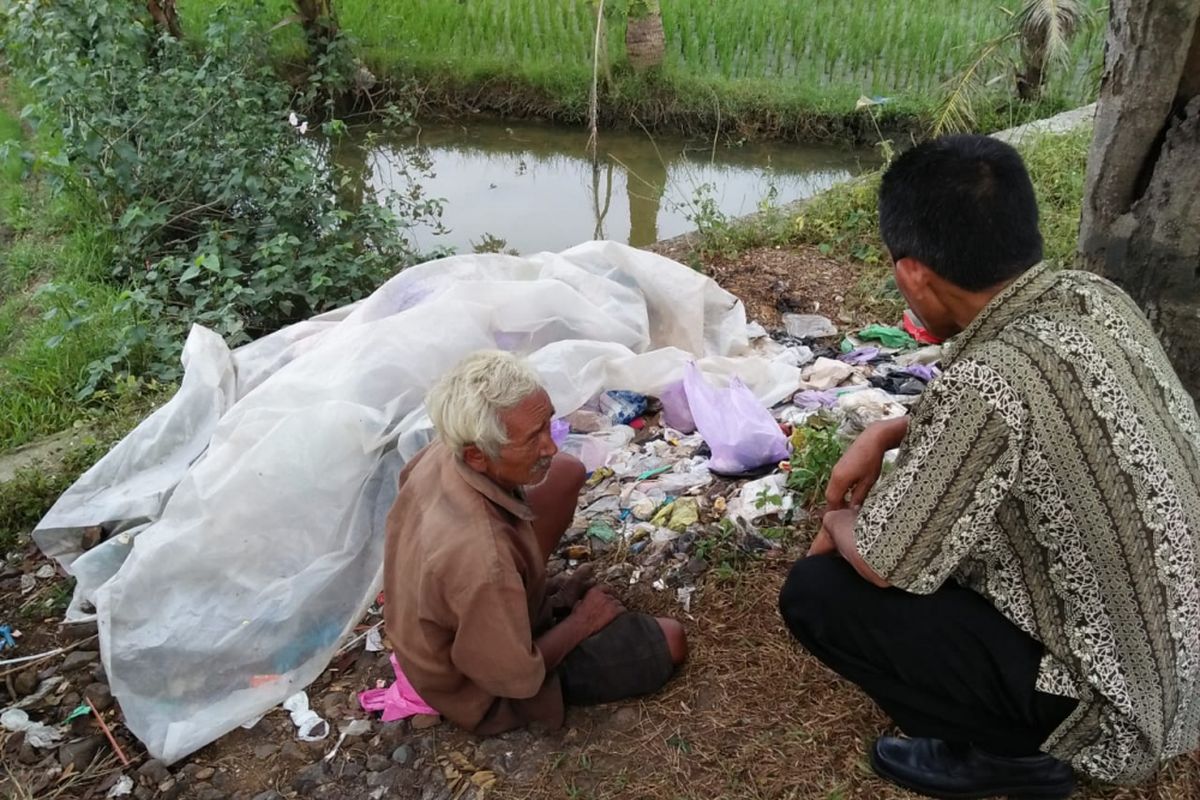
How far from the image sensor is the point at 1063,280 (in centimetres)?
150

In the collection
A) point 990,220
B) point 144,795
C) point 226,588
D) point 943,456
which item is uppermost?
point 990,220

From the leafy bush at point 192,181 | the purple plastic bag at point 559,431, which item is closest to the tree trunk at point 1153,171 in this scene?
the purple plastic bag at point 559,431

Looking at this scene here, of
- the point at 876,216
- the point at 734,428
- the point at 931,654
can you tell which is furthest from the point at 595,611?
the point at 876,216

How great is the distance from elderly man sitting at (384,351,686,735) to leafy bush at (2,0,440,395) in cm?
230

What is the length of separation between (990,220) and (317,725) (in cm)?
195

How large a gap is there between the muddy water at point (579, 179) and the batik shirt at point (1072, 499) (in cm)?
472

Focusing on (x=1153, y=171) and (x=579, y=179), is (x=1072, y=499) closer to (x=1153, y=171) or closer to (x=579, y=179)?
(x=1153, y=171)

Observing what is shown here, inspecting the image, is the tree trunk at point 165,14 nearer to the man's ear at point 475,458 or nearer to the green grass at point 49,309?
the green grass at point 49,309

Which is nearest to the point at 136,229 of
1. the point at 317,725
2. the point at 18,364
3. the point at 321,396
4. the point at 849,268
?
the point at 18,364

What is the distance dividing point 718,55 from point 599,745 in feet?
22.4

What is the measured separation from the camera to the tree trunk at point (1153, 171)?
6.51 feet

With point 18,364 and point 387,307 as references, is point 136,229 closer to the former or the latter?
point 18,364

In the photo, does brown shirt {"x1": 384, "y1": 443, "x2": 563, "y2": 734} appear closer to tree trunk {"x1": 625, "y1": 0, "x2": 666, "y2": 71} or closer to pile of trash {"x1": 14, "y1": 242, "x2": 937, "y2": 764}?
pile of trash {"x1": 14, "y1": 242, "x2": 937, "y2": 764}

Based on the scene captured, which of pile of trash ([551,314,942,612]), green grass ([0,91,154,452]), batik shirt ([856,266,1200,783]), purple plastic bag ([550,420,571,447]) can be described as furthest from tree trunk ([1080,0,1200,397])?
green grass ([0,91,154,452])
